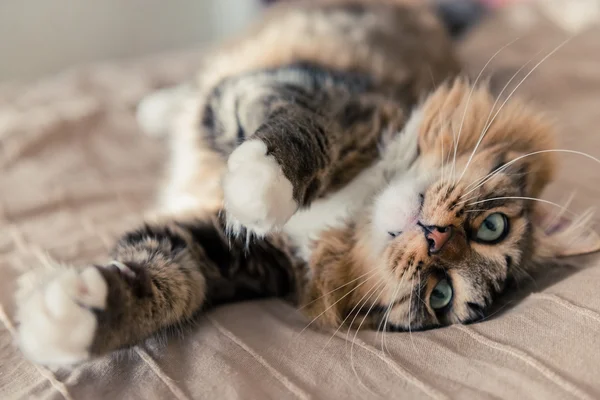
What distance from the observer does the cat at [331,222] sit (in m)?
0.86

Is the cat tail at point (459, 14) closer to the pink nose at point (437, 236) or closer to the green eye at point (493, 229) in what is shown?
the green eye at point (493, 229)

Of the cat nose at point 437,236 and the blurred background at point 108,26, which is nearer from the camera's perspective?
the cat nose at point 437,236

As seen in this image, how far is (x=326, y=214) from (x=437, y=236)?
0.25 meters

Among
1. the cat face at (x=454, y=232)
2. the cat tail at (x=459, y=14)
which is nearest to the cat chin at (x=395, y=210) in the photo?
the cat face at (x=454, y=232)

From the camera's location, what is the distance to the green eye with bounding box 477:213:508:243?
108 centimetres

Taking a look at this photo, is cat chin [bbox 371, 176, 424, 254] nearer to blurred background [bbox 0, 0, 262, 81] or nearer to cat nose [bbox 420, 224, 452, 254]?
cat nose [bbox 420, 224, 452, 254]

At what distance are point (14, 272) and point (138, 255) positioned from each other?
1.10ft

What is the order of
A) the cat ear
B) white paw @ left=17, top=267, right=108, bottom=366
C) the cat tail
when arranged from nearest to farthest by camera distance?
white paw @ left=17, top=267, right=108, bottom=366
the cat ear
the cat tail

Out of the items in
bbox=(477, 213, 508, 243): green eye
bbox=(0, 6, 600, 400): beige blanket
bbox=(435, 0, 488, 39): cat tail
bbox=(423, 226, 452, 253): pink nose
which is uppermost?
bbox=(435, 0, 488, 39): cat tail

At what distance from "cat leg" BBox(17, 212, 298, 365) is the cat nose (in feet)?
1.01

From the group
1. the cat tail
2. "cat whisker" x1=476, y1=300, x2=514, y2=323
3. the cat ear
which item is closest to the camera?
"cat whisker" x1=476, y1=300, x2=514, y2=323

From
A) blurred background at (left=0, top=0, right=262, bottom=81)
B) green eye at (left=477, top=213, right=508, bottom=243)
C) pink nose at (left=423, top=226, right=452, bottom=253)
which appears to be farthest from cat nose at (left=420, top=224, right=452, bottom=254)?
blurred background at (left=0, top=0, right=262, bottom=81)

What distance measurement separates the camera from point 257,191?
0.85m

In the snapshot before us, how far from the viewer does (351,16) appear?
193cm
